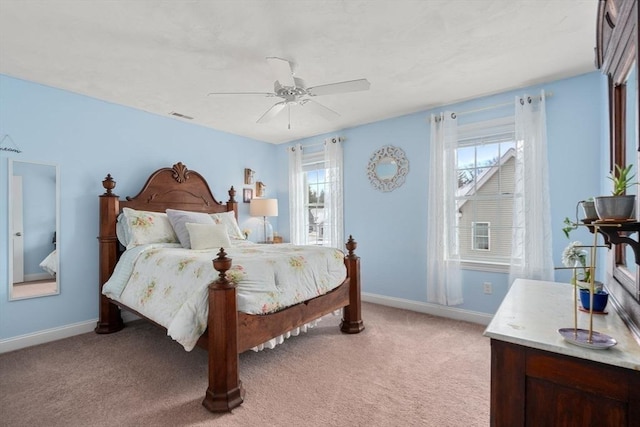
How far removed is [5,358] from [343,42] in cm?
376

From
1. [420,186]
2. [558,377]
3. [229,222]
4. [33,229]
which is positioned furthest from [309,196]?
[558,377]

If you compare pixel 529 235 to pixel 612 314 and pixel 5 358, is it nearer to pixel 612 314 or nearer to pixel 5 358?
pixel 612 314

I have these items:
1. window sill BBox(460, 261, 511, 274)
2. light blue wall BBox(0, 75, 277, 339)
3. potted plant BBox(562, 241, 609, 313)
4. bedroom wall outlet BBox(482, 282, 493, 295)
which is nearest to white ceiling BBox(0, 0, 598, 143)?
light blue wall BBox(0, 75, 277, 339)

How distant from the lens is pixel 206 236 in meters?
3.23

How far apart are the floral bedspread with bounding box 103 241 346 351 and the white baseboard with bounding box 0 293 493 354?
1.63 feet

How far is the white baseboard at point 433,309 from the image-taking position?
3340 millimetres

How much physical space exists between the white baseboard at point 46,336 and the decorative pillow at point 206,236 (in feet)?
4.49

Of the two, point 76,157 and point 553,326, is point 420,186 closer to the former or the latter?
point 553,326

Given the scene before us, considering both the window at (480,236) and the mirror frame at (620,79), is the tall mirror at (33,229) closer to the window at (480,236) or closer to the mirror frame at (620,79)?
the mirror frame at (620,79)

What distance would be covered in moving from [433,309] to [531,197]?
1.62 metres

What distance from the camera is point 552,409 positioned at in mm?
903

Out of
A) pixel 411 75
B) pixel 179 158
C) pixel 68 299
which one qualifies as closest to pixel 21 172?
pixel 68 299

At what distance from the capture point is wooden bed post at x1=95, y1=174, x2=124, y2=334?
3.14 meters

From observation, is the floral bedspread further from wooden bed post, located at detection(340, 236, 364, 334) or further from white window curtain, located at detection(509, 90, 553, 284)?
white window curtain, located at detection(509, 90, 553, 284)
